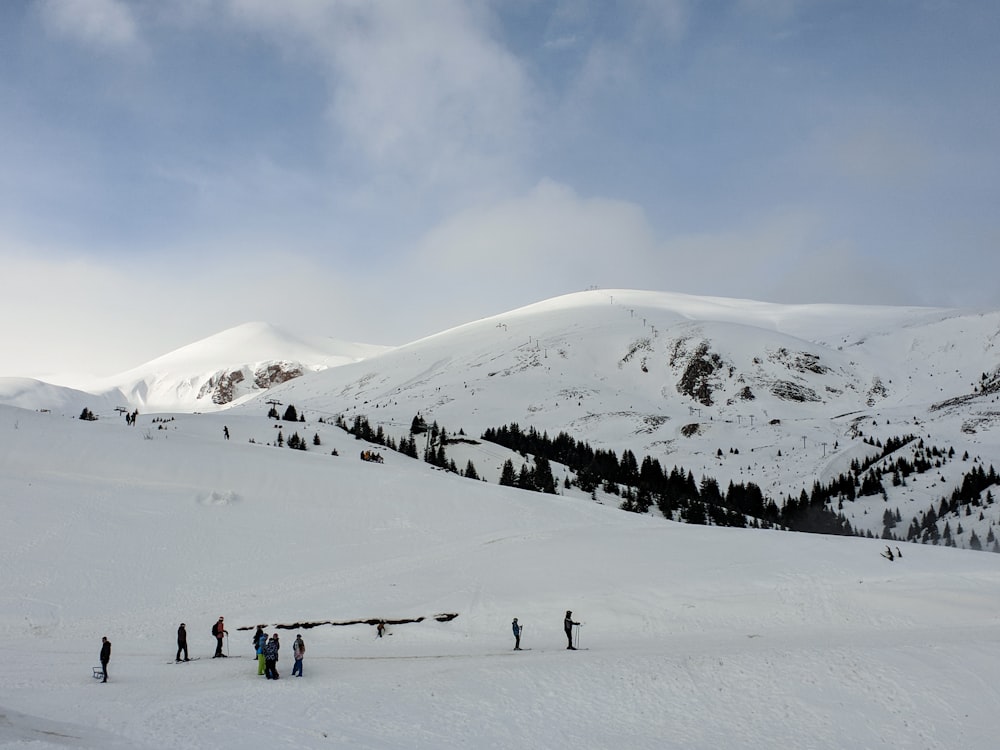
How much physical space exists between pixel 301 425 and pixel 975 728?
274ft

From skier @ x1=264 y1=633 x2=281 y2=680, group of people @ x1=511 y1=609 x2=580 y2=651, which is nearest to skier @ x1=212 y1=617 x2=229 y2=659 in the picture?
skier @ x1=264 y1=633 x2=281 y2=680

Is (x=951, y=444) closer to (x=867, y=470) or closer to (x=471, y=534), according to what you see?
(x=867, y=470)

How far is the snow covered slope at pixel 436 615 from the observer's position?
16.0 metres

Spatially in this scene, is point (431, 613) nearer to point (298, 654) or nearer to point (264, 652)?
point (298, 654)

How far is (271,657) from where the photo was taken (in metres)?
18.4

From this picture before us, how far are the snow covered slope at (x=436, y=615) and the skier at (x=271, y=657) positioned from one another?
0.43 metres

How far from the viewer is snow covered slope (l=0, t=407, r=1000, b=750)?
16.0 meters

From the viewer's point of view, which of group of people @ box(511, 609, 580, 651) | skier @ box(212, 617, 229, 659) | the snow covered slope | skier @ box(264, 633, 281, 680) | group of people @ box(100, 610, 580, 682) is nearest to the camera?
the snow covered slope

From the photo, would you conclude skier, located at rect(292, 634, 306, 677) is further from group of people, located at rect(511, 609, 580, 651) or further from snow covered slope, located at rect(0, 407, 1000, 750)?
group of people, located at rect(511, 609, 580, 651)

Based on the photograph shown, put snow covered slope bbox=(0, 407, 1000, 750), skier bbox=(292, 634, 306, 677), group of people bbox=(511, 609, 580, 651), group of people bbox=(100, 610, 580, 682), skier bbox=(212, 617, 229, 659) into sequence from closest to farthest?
snow covered slope bbox=(0, 407, 1000, 750) < group of people bbox=(100, 610, 580, 682) < skier bbox=(292, 634, 306, 677) < skier bbox=(212, 617, 229, 659) < group of people bbox=(511, 609, 580, 651)

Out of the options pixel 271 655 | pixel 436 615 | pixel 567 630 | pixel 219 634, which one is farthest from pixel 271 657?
pixel 436 615

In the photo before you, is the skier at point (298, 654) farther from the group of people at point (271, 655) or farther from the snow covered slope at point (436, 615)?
the snow covered slope at point (436, 615)

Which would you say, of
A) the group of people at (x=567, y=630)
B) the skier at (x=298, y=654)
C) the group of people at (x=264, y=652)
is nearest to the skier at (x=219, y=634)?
the group of people at (x=264, y=652)

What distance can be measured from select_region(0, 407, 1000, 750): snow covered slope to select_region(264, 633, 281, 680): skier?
16.7 inches
